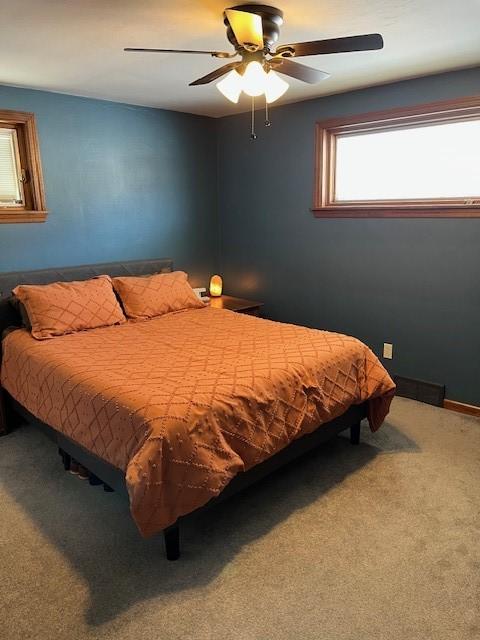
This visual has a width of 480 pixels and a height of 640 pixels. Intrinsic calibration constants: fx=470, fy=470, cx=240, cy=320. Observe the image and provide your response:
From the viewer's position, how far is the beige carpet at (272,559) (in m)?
1.70

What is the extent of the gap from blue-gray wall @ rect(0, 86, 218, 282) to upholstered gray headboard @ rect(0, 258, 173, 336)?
0.14 metres

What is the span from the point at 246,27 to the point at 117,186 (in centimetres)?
232

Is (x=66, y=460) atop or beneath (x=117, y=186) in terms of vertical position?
beneath

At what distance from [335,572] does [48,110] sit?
11.5ft

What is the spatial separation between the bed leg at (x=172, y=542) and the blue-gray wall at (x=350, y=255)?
7.72 ft

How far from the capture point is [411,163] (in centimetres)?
350

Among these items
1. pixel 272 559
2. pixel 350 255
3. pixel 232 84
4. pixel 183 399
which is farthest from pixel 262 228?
pixel 272 559

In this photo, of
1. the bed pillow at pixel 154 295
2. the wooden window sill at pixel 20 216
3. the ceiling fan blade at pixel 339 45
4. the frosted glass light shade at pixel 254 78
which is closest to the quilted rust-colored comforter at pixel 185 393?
the bed pillow at pixel 154 295

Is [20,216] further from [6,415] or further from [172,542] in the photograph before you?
[172,542]

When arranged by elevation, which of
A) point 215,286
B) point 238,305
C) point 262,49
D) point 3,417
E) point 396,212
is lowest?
point 3,417

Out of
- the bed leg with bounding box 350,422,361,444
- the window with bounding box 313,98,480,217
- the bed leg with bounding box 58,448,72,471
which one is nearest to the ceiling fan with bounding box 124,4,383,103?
the window with bounding box 313,98,480,217

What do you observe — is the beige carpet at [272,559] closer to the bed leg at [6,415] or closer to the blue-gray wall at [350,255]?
the bed leg at [6,415]

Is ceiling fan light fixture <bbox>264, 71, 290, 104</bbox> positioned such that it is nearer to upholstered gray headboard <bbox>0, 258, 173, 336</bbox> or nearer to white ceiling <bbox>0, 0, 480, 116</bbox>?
white ceiling <bbox>0, 0, 480, 116</bbox>

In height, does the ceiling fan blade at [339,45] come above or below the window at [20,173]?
above
